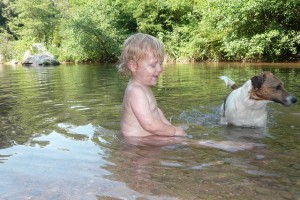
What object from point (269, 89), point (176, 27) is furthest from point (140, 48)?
point (176, 27)

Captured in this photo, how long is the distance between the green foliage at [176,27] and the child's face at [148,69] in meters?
16.0

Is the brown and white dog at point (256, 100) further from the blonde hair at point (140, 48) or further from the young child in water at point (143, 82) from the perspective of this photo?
the blonde hair at point (140, 48)

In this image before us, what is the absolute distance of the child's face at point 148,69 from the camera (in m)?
3.17

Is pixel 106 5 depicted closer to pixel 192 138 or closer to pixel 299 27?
pixel 299 27

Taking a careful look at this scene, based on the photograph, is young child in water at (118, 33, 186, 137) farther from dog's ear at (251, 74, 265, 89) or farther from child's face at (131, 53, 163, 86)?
dog's ear at (251, 74, 265, 89)

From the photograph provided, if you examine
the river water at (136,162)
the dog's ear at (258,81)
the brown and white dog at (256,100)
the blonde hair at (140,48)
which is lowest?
the river water at (136,162)

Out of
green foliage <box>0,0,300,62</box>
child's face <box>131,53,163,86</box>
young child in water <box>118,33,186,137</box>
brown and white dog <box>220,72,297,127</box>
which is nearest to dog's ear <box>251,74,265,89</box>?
brown and white dog <box>220,72,297,127</box>

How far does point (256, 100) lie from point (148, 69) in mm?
1685

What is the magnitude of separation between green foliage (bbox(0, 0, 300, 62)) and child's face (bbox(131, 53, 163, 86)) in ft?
52.3

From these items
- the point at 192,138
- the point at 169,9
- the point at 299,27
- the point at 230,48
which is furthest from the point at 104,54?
the point at 192,138

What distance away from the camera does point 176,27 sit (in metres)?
27.4

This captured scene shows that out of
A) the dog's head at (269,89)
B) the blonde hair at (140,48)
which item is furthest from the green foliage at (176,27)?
the blonde hair at (140,48)

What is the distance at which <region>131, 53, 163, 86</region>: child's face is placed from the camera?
317cm

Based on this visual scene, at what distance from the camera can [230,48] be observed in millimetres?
19547
